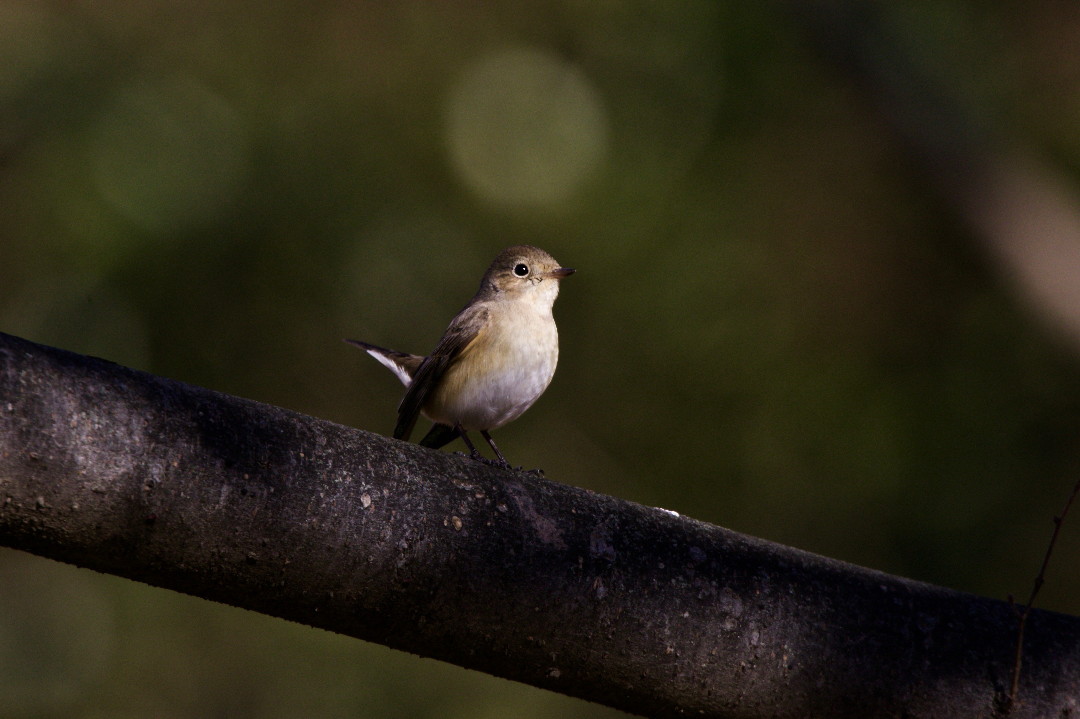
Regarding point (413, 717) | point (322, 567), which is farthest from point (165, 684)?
point (322, 567)

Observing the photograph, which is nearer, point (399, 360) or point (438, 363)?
point (438, 363)

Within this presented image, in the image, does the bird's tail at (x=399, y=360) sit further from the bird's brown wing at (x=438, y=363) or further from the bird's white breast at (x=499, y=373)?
the bird's white breast at (x=499, y=373)

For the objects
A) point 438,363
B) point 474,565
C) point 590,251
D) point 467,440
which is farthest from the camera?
point 590,251

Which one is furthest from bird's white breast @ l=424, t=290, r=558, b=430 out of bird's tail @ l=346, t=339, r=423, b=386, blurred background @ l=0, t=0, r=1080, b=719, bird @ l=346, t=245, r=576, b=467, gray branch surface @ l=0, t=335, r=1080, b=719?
blurred background @ l=0, t=0, r=1080, b=719

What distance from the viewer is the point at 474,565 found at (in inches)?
73.9

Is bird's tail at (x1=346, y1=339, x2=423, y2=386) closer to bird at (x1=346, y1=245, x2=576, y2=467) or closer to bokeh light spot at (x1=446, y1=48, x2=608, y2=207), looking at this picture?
bird at (x1=346, y1=245, x2=576, y2=467)

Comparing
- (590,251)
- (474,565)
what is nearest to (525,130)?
(590,251)

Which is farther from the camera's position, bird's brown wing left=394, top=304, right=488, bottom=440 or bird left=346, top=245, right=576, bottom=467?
bird's brown wing left=394, top=304, right=488, bottom=440

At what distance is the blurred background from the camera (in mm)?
5754

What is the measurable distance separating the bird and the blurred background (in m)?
2.04

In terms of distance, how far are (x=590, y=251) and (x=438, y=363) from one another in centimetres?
264

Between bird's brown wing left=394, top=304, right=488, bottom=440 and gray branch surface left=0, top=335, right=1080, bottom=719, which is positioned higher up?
gray branch surface left=0, top=335, right=1080, bottom=719

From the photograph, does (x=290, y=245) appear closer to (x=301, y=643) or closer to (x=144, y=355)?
(x=144, y=355)

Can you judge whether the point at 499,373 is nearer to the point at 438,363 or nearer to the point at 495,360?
the point at 495,360
